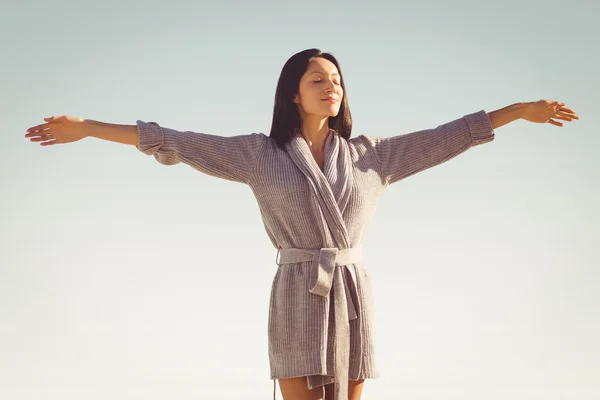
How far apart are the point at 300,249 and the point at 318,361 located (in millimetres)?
379

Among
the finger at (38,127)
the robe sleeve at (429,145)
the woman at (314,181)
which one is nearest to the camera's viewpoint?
the finger at (38,127)

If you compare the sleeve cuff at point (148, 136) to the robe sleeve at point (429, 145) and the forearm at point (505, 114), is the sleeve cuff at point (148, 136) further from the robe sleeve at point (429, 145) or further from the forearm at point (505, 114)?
the forearm at point (505, 114)

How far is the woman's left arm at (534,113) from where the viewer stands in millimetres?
3336

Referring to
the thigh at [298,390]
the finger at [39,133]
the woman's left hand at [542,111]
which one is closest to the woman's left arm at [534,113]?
the woman's left hand at [542,111]

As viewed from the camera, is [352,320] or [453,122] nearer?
[352,320]

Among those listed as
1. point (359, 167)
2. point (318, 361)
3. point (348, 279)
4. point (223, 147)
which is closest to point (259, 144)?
point (223, 147)

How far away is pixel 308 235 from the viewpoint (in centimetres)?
312

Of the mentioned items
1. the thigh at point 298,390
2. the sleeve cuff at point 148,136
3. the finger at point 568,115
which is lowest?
the thigh at point 298,390

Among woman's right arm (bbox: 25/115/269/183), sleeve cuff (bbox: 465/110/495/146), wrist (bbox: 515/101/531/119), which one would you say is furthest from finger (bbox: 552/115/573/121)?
woman's right arm (bbox: 25/115/269/183)

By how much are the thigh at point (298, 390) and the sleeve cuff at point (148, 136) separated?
2.94 feet

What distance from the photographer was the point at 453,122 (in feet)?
11.1

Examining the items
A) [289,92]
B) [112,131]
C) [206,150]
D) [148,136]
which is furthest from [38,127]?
[289,92]

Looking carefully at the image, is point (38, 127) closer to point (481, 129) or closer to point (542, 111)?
point (481, 129)

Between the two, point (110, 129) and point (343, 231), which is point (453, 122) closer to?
point (343, 231)
